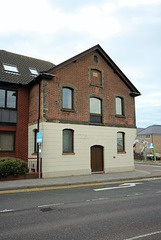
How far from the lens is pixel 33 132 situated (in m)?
16.6

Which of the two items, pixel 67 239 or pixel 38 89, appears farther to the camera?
pixel 38 89

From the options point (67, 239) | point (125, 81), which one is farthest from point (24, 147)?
point (67, 239)

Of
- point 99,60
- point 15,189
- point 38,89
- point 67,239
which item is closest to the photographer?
point 67,239

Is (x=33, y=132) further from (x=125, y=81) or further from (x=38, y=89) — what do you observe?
(x=125, y=81)

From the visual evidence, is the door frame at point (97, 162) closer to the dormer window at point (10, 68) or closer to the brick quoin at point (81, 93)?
the brick quoin at point (81, 93)

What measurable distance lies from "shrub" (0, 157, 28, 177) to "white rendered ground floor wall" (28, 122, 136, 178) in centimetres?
169

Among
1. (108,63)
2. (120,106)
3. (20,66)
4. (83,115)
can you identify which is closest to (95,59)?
(108,63)

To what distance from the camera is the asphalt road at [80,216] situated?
4.92 m

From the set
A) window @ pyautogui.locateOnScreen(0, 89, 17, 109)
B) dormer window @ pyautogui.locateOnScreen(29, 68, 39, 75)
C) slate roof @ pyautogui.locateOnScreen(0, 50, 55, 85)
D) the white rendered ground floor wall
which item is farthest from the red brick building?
dormer window @ pyautogui.locateOnScreen(29, 68, 39, 75)

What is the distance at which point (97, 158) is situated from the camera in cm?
1756

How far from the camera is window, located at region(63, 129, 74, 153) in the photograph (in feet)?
52.6

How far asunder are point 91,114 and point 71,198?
9.91 meters

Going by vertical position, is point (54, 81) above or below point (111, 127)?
above

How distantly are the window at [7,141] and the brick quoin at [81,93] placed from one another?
79.5 inches
